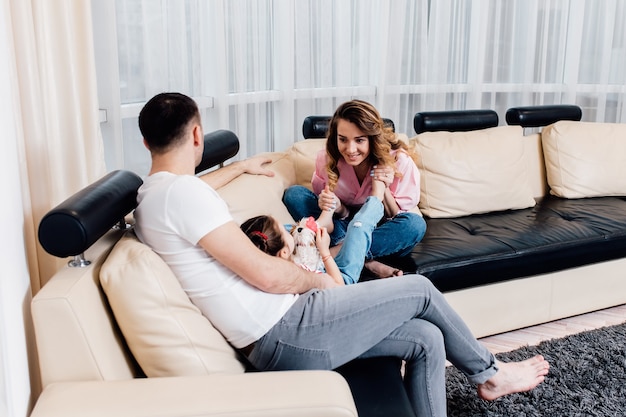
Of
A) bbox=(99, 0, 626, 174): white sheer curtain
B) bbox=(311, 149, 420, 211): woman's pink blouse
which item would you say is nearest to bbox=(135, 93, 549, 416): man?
bbox=(311, 149, 420, 211): woman's pink blouse

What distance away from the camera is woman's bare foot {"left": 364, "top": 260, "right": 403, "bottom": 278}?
2479 mm

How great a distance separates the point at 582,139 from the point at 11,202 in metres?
2.88

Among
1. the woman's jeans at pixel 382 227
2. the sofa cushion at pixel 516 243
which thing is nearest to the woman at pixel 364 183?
the woman's jeans at pixel 382 227

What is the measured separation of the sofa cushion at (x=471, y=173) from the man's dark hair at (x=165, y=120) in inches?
63.8

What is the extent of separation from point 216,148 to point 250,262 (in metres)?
0.81

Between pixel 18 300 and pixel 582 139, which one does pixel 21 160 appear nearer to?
pixel 18 300

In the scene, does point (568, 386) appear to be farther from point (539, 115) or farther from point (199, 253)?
point (539, 115)

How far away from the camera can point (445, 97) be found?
4285 mm

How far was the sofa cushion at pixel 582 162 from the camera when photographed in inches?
135

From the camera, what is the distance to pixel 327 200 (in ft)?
8.52

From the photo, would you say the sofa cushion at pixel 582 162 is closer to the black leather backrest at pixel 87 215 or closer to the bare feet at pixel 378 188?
the bare feet at pixel 378 188

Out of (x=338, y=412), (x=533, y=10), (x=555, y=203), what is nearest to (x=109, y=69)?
(x=338, y=412)

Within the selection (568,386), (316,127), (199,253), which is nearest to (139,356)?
(199,253)

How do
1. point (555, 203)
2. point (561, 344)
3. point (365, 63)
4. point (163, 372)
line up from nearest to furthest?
point (163, 372) → point (561, 344) → point (555, 203) → point (365, 63)
